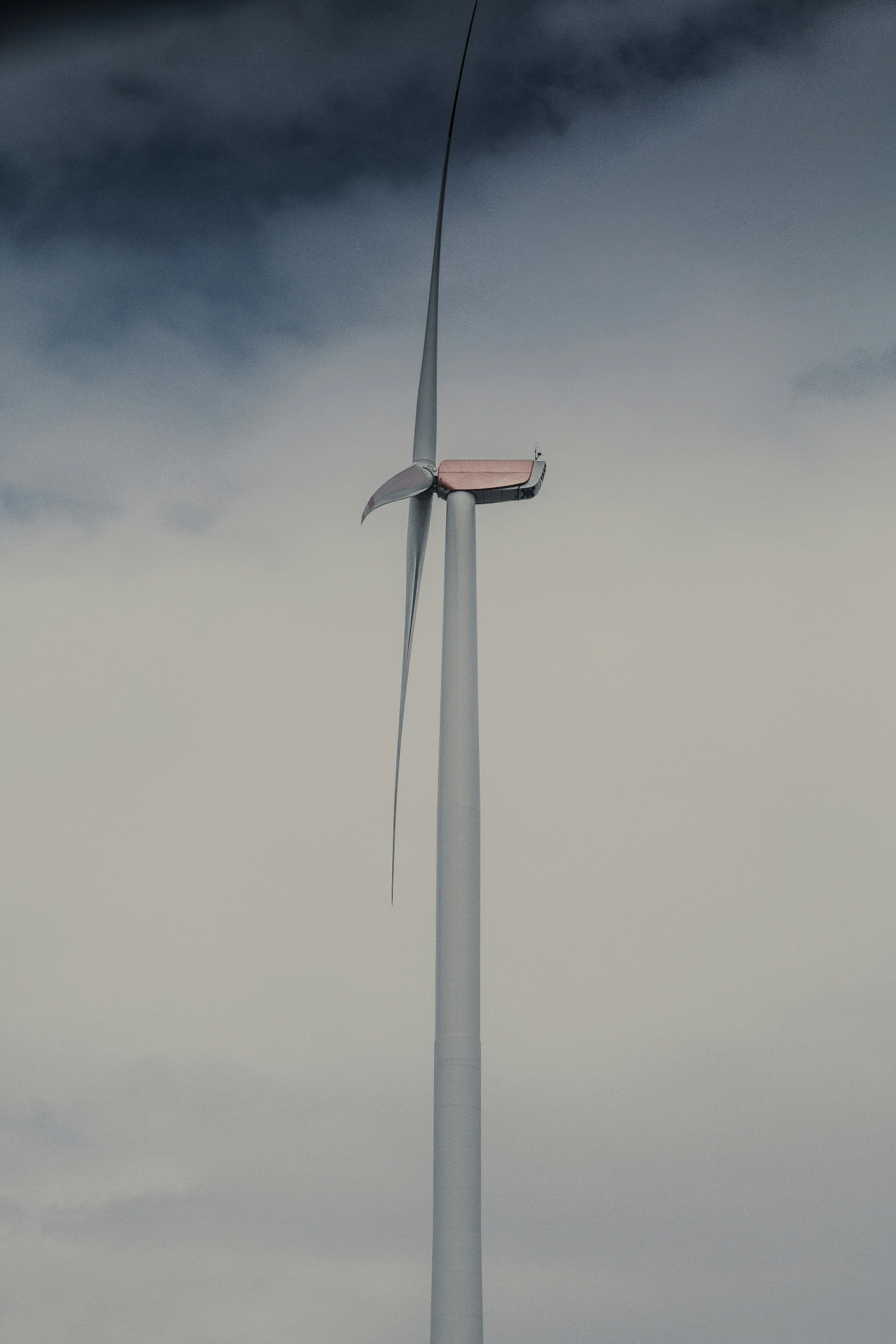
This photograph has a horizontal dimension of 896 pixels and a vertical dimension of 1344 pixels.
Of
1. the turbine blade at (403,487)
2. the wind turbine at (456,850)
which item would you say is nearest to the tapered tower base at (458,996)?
the wind turbine at (456,850)

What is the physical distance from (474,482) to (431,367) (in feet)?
15.3

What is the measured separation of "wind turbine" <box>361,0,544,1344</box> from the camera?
27609 mm

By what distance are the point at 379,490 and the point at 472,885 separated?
10809mm

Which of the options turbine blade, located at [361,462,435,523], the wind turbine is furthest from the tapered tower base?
turbine blade, located at [361,462,435,523]

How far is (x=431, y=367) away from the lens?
38.7m

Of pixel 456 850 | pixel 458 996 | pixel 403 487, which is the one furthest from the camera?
pixel 403 487

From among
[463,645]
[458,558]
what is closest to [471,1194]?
[463,645]

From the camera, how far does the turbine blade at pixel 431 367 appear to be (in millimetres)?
37000

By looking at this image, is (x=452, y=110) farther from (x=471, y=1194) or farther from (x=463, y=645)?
(x=471, y=1194)

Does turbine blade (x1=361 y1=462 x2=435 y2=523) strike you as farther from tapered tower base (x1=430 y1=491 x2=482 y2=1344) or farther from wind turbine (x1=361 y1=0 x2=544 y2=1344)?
tapered tower base (x1=430 y1=491 x2=482 y2=1344)

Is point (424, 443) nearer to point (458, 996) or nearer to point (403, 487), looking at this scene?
point (403, 487)

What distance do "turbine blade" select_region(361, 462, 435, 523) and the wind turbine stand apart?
28 mm

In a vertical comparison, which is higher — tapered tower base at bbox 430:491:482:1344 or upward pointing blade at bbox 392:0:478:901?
upward pointing blade at bbox 392:0:478:901

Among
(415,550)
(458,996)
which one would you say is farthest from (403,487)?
(458,996)
